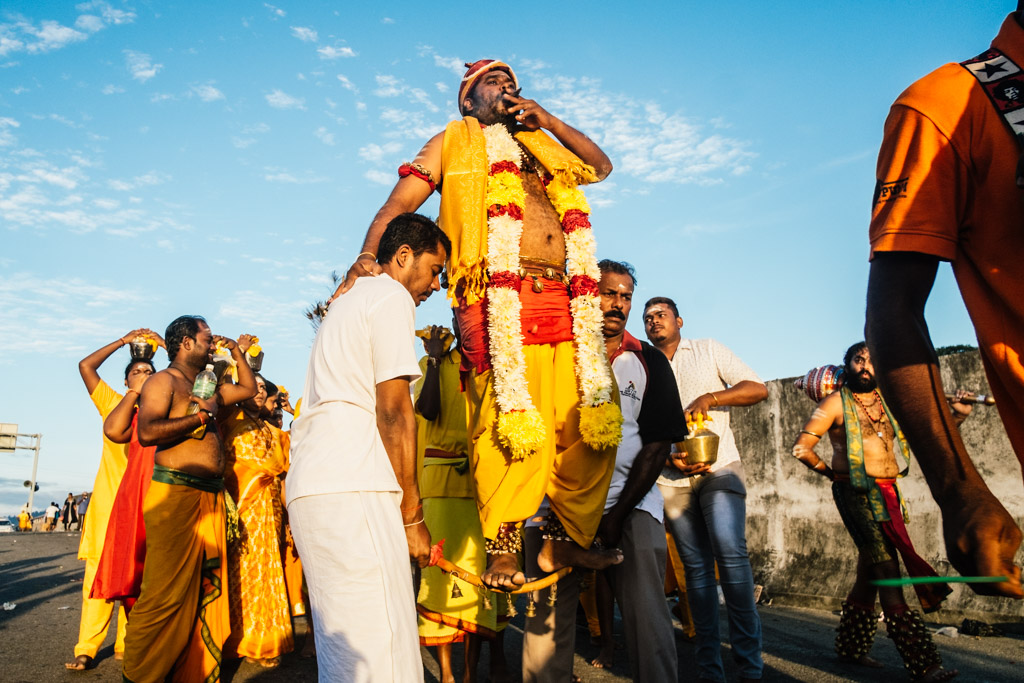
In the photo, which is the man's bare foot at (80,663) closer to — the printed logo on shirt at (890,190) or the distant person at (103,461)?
the distant person at (103,461)

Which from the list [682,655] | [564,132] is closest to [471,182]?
[564,132]

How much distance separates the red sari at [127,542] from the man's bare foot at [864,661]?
5570 mm

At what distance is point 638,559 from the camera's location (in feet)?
13.7

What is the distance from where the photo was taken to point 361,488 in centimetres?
302

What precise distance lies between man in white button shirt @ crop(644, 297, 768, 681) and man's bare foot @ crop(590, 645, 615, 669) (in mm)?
1149

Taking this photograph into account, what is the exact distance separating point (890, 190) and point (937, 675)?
4770mm

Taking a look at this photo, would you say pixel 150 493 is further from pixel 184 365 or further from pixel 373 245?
pixel 373 245

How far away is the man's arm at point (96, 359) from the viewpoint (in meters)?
7.67

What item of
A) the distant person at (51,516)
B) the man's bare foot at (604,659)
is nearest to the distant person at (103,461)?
the man's bare foot at (604,659)

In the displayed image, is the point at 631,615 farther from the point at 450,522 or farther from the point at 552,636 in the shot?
the point at 450,522

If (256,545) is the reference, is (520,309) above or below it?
above

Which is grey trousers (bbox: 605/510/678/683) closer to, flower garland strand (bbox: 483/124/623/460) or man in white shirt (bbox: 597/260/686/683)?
man in white shirt (bbox: 597/260/686/683)

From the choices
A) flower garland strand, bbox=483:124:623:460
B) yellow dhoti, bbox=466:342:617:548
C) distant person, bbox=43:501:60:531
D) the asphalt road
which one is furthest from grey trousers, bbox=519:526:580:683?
distant person, bbox=43:501:60:531

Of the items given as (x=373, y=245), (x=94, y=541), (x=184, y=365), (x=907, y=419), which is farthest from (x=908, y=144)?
(x=94, y=541)
